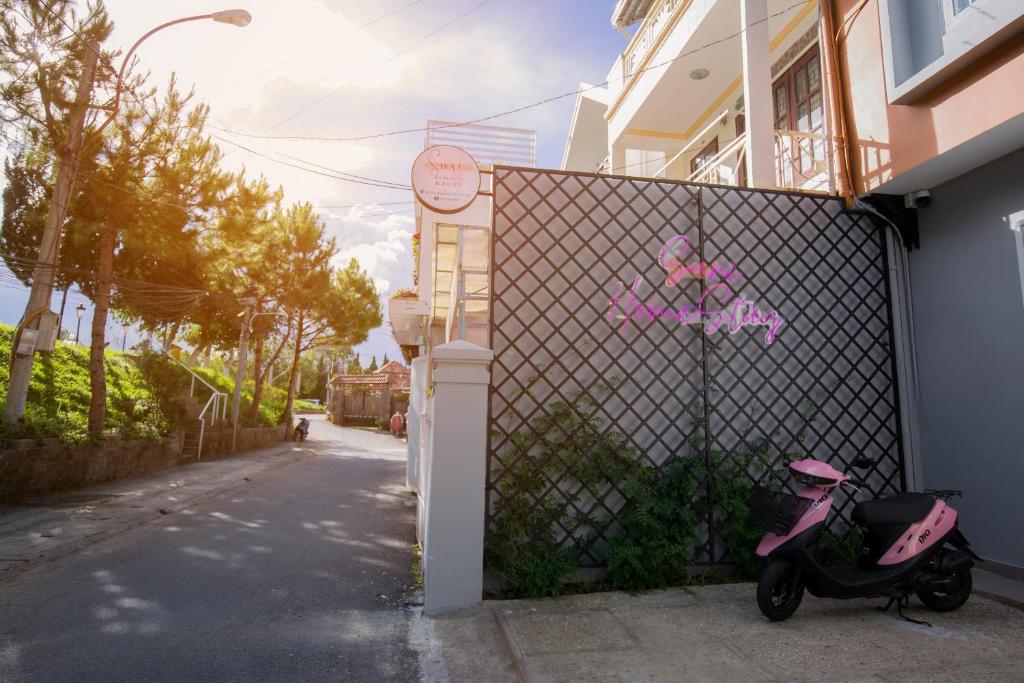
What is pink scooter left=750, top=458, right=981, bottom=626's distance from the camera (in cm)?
332

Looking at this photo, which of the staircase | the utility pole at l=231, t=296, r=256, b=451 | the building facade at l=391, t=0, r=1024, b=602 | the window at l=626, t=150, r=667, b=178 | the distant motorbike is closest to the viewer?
the building facade at l=391, t=0, r=1024, b=602

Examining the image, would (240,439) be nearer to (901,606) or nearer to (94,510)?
(94,510)

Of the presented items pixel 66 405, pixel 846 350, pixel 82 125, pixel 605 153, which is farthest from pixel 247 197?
pixel 846 350

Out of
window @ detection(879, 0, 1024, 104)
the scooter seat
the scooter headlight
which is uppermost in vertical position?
window @ detection(879, 0, 1024, 104)

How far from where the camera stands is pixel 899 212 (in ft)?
16.3

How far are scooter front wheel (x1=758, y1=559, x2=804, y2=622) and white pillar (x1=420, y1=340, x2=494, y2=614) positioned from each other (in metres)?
1.76

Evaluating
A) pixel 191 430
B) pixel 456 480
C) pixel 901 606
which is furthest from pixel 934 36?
pixel 191 430

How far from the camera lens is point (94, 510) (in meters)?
6.84

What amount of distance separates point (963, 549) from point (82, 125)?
1225cm

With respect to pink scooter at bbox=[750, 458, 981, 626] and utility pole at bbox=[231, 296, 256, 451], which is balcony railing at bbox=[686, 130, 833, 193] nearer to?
pink scooter at bbox=[750, 458, 981, 626]

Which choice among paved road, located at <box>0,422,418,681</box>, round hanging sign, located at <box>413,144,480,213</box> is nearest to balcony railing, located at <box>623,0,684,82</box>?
round hanging sign, located at <box>413,144,480,213</box>

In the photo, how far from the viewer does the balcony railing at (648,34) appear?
325 inches

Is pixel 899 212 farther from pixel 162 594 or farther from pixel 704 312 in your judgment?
pixel 162 594

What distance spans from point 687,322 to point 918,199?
2435mm
